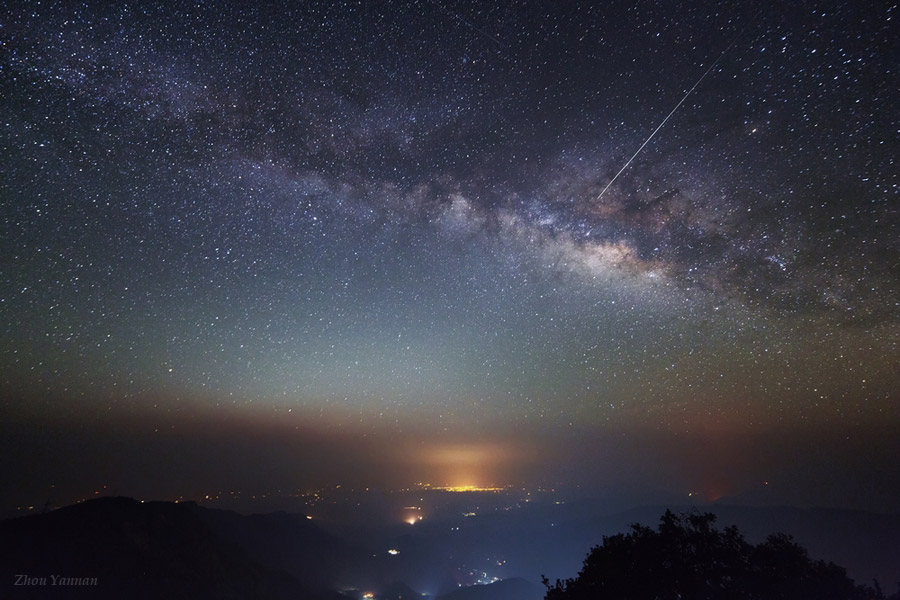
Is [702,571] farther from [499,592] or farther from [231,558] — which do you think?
[499,592]

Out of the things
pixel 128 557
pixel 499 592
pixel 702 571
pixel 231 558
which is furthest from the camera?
pixel 499 592

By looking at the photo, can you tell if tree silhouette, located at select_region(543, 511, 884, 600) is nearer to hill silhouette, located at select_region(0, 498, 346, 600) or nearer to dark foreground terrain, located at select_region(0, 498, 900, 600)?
dark foreground terrain, located at select_region(0, 498, 900, 600)

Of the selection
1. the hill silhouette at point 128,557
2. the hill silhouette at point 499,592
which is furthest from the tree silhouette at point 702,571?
the hill silhouette at point 499,592

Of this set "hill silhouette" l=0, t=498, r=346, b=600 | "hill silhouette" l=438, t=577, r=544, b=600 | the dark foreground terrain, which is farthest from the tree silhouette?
"hill silhouette" l=438, t=577, r=544, b=600

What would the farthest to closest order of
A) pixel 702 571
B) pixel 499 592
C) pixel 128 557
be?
pixel 499 592 → pixel 128 557 → pixel 702 571

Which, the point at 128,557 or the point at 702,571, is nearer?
the point at 702,571

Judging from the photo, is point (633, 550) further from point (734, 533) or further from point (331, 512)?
point (331, 512)

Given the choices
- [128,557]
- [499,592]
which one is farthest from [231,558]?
[499,592]

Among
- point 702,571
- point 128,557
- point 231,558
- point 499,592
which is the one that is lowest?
point 499,592

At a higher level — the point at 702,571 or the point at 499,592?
the point at 702,571
